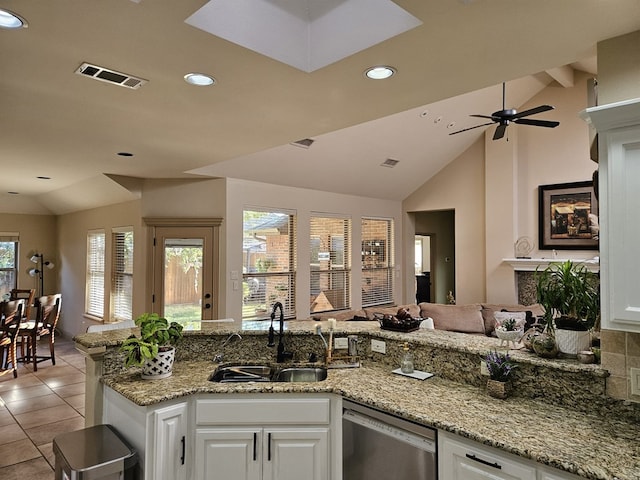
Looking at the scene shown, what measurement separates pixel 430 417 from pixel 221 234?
4.25 metres

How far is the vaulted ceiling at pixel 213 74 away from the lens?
1.68 m

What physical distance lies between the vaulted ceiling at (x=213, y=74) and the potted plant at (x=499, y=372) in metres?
1.52

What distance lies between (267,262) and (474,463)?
15.3 feet

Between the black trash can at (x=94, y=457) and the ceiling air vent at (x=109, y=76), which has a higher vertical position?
the ceiling air vent at (x=109, y=76)

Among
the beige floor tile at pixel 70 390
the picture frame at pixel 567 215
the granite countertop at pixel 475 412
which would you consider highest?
the picture frame at pixel 567 215

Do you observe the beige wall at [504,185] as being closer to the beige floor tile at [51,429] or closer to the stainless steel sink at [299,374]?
the stainless steel sink at [299,374]

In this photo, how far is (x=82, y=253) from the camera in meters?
7.39

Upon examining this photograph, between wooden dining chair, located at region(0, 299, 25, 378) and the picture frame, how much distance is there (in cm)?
794

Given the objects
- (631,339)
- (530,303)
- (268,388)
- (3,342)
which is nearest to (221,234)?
(3,342)

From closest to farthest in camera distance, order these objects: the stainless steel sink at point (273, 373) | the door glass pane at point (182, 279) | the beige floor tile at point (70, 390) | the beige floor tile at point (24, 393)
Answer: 1. the stainless steel sink at point (273, 373)
2. the beige floor tile at point (24, 393)
3. the beige floor tile at point (70, 390)
4. the door glass pane at point (182, 279)

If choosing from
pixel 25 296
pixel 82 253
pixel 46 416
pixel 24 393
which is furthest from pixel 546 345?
pixel 25 296

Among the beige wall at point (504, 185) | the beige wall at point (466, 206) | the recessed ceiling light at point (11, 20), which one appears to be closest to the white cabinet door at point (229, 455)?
the recessed ceiling light at point (11, 20)

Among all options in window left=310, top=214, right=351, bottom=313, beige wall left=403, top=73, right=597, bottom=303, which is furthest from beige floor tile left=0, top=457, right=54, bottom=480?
beige wall left=403, top=73, right=597, bottom=303

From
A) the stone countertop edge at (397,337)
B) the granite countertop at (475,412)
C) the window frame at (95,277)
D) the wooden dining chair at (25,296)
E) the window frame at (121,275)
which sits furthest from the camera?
the window frame at (95,277)
